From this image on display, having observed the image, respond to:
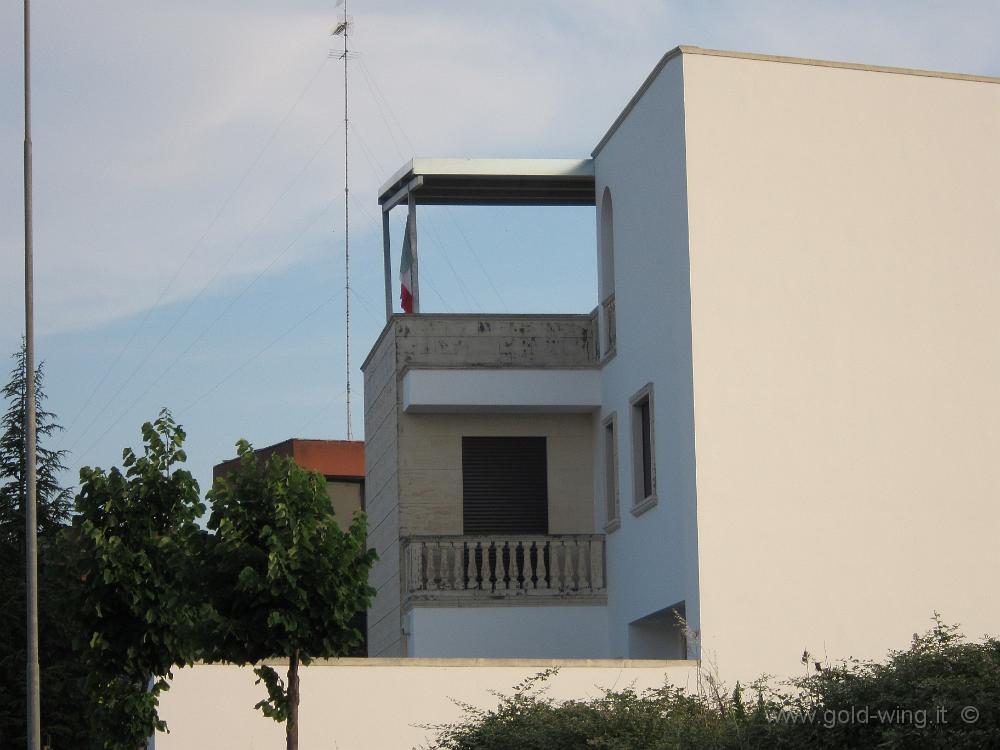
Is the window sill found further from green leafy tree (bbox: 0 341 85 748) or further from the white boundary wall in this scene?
green leafy tree (bbox: 0 341 85 748)

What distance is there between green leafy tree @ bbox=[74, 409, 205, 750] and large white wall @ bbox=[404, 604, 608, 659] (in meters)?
6.08

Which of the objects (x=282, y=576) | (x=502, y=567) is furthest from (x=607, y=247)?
(x=282, y=576)

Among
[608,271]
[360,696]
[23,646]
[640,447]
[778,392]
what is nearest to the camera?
[360,696]

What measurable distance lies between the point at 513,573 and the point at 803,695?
12.9 m

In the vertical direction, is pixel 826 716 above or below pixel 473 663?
below

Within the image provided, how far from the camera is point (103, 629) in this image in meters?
19.5

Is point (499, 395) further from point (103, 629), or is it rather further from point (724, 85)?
point (103, 629)

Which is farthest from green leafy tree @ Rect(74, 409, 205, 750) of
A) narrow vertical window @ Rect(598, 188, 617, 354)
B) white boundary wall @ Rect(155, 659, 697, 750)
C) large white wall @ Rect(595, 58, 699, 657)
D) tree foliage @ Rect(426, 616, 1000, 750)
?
narrow vertical window @ Rect(598, 188, 617, 354)

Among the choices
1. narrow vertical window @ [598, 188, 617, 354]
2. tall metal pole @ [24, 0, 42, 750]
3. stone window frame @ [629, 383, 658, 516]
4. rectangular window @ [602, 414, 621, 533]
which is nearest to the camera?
tall metal pole @ [24, 0, 42, 750]

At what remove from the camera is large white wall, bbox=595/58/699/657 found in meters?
22.5

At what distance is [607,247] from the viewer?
26750 mm

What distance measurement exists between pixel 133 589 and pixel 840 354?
9249mm

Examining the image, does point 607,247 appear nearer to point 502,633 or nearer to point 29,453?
point 502,633

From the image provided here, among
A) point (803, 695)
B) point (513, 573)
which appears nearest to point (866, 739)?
point (803, 695)
